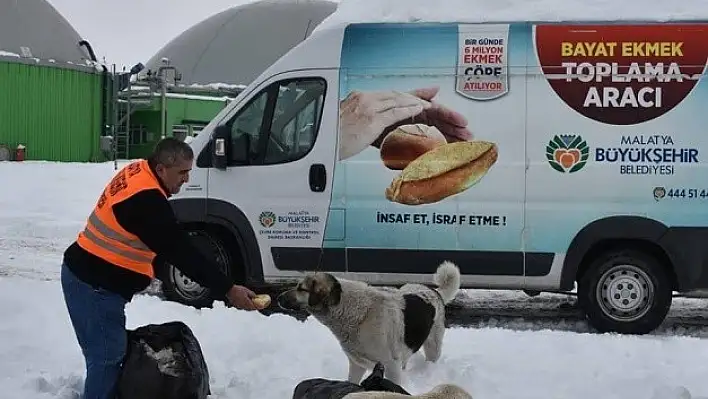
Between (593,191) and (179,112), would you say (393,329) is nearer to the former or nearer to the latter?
(593,191)

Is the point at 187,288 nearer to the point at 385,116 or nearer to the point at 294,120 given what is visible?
the point at 294,120

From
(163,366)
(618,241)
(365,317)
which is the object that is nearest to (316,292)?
(365,317)

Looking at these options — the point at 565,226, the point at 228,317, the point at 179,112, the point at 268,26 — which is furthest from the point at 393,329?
the point at 268,26

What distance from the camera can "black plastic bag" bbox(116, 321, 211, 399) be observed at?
15.2 feet

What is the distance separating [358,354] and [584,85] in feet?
12.0

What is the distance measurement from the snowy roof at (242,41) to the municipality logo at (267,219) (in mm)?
34721

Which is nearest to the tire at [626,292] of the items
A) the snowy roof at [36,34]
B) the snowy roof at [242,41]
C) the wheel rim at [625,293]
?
the wheel rim at [625,293]

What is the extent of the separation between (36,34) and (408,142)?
30881 mm

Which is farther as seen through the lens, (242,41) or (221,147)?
(242,41)

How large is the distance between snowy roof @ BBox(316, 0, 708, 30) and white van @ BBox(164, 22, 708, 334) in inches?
4.2

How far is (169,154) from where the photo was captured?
14.6 ft

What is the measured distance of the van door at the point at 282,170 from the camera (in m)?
8.23

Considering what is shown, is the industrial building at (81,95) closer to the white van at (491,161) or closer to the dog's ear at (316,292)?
the white van at (491,161)

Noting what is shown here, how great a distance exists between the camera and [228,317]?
7.46 meters
